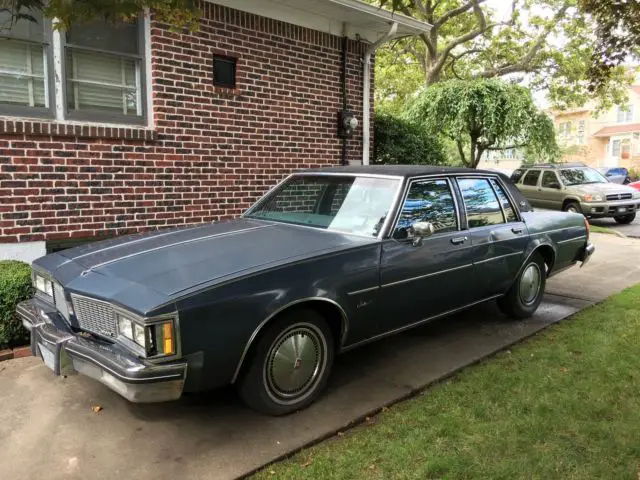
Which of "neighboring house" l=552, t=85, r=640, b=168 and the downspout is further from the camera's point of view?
"neighboring house" l=552, t=85, r=640, b=168

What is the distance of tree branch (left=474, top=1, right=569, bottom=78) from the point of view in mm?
19391

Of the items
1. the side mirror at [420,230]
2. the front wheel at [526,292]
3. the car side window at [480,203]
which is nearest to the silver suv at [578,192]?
the front wheel at [526,292]

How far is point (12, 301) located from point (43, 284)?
854mm

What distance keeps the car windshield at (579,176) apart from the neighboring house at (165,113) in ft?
A: 29.3

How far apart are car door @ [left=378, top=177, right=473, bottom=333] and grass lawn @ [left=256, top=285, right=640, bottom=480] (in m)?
0.56

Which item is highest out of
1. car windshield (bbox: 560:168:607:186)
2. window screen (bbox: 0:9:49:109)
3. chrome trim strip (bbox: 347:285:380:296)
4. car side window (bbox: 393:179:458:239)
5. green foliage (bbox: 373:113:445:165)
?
window screen (bbox: 0:9:49:109)

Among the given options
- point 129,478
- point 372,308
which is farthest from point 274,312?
point 129,478

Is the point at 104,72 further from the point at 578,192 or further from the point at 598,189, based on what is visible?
the point at 598,189

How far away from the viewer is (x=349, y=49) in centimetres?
786

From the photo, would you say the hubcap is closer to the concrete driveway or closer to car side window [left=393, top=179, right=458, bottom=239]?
the concrete driveway

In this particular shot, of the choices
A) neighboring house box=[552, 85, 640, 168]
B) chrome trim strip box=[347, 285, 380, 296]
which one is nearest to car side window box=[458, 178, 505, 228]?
chrome trim strip box=[347, 285, 380, 296]

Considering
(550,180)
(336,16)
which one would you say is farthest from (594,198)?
(336,16)

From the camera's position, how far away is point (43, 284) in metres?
3.58

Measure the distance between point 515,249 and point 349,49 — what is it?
430 cm
